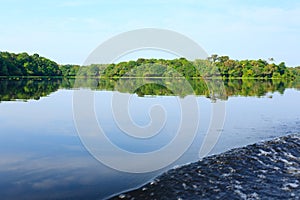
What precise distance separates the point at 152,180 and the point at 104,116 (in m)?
8.87

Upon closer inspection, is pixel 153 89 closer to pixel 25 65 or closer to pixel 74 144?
pixel 74 144

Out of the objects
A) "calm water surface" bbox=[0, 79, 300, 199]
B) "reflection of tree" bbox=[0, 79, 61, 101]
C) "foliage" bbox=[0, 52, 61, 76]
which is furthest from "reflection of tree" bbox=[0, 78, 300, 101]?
"foliage" bbox=[0, 52, 61, 76]

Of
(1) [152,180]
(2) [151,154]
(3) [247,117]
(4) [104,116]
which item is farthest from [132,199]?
(3) [247,117]

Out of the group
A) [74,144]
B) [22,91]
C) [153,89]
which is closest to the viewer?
[74,144]

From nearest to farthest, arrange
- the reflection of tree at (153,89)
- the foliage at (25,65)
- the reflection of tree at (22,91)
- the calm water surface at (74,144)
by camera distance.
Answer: the calm water surface at (74,144) < the reflection of tree at (22,91) < the reflection of tree at (153,89) < the foliage at (25,65)

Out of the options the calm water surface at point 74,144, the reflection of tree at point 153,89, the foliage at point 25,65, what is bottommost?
the calm water surface at point 74,144

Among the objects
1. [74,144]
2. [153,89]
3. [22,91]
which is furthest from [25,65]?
[74,144]

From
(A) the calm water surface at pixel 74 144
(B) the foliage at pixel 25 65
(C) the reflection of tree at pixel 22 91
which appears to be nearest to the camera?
(A) the calm water surface at pixel 74 144

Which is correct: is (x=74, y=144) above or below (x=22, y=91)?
below

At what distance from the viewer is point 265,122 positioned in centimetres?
1455

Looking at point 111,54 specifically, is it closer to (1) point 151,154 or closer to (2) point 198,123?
(1) point 151,154

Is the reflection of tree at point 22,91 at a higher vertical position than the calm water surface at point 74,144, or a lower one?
A: higher

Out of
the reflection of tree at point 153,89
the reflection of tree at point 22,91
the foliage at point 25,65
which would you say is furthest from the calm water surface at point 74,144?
the foliage at point 25,65

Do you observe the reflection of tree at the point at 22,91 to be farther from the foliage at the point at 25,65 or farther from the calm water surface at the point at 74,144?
the foliage at the point at 25,65
